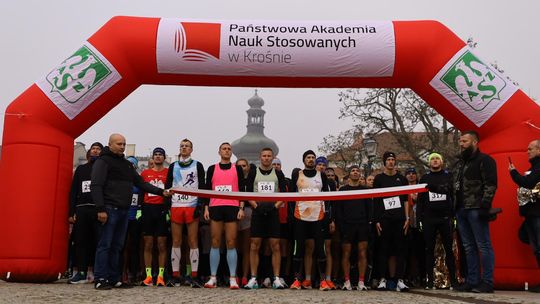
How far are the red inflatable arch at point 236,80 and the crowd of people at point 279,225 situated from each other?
1.20ft

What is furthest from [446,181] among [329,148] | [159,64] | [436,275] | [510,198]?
[329,148]

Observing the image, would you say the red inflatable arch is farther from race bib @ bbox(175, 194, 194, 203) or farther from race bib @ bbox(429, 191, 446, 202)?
race bib @ bbox(175, 194, 194, 203)

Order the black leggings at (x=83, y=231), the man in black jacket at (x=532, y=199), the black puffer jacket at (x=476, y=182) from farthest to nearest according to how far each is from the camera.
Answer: the black leggings at (x=83, y=231)
the man in black jacket at (x=532, y=199)
the black puffer jacket at (x=476, y=182)

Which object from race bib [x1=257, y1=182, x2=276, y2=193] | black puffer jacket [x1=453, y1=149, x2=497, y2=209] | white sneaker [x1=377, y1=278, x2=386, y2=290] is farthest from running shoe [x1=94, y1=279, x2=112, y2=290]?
black puffer jacket [x1=453, y1=149, x2=497, y2=209]

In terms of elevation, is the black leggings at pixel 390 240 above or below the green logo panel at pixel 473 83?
below

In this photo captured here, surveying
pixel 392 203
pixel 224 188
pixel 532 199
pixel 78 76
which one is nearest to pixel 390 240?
pixel 392 203

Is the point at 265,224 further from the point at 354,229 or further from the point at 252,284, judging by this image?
the point at 354,229

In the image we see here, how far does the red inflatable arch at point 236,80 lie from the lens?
22.5ft

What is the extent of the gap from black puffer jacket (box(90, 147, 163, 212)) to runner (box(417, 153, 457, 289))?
3506 millimetres

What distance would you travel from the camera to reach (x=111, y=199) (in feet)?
20.7

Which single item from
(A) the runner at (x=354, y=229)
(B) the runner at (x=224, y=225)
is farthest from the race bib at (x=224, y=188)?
(A) the runner at (x=354, y=229)

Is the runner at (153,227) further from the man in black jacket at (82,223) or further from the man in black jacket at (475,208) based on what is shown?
the man in black jacket at (475,208)

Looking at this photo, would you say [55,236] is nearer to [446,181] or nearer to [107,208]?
[107,208]

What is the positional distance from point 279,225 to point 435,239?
210 cm
